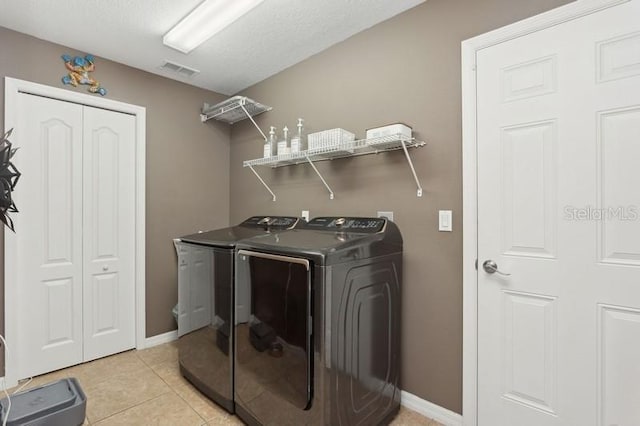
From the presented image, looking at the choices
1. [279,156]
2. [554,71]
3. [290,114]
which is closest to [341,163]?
[279,156]

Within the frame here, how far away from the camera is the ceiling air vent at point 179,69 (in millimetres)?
2746

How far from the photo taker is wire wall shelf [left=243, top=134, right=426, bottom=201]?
1849 mm

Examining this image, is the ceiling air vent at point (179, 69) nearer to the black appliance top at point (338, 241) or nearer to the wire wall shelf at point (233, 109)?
the wire wall shelf at point (233, 109)

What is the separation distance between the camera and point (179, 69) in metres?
2.84

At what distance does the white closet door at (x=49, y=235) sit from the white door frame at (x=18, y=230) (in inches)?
1.7

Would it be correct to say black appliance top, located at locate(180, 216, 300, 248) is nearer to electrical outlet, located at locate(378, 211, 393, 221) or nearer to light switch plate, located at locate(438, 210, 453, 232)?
electrical outlet, located at locate(378, 211, 393, 221)

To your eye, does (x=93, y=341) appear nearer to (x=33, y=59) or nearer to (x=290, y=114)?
(x=33, y=59)

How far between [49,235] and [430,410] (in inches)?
121

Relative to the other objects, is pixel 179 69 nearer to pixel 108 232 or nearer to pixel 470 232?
pixel 108 232

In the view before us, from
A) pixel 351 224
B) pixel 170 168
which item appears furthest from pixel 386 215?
pixel 170 168

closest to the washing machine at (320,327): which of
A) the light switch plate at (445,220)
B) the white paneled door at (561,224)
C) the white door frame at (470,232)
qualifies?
the light switch plate at (445,220)

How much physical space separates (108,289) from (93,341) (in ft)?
1.45

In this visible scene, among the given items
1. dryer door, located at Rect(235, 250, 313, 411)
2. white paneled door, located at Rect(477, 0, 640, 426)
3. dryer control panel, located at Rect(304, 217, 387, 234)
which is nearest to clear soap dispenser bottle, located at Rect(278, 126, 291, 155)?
dryer control panel, located at Rect(304, 217, 387, 234)

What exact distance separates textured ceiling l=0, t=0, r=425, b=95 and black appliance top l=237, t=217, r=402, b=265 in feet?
4.57
